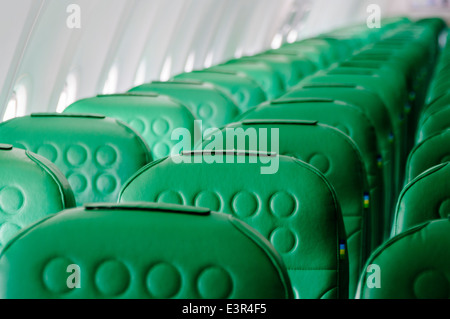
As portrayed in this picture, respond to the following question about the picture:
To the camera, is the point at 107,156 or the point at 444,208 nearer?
the point at 444,208

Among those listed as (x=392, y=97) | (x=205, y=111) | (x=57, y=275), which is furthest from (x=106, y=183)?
(x=392, y=97)

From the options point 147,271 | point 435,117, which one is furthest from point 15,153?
point 435,117

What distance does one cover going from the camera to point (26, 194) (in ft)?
7.63

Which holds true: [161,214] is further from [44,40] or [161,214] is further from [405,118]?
[44,40]

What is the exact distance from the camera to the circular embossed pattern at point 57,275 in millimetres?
1643

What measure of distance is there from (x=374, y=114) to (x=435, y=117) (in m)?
0.45

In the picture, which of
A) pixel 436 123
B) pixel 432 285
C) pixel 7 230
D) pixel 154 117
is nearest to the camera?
pixel 432 285

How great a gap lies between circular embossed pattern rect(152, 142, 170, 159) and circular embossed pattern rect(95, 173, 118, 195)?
29.7 inches

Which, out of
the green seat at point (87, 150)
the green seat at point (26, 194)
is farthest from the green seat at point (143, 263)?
the green seat at point (87, 150)

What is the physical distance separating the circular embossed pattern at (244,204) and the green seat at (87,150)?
2.73 ft

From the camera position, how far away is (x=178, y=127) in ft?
12.7

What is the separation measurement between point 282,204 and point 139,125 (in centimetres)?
167

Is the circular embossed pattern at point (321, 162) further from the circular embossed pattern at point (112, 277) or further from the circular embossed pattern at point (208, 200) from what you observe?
the circular embossed pattern at point (112, 277)

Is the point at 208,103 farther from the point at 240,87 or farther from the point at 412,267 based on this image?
the point at 412,267
